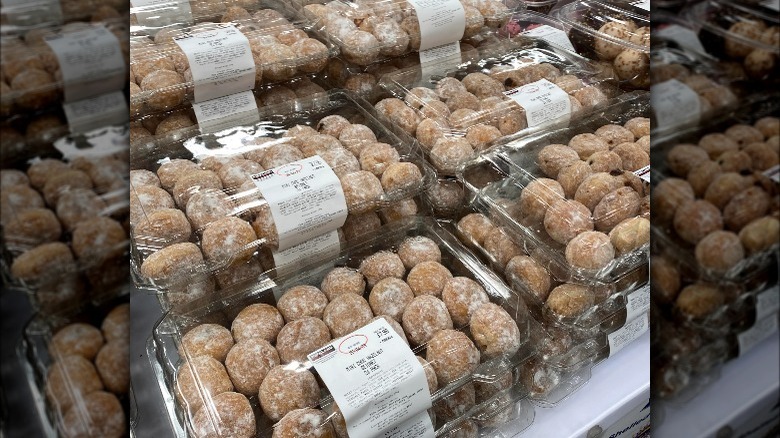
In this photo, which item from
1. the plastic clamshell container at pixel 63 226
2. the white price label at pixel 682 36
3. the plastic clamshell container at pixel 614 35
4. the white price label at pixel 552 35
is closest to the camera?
the plastic clamshell container at pixel 63 226

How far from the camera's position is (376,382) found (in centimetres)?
105

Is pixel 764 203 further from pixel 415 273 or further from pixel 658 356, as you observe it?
pixel 415 273

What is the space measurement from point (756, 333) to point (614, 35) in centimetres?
169

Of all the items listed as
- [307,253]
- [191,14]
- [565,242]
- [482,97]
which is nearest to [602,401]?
[565,242]

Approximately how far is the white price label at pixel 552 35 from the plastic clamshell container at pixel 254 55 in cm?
65

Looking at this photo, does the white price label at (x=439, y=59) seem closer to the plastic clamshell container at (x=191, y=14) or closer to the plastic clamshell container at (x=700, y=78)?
the plastic clamshell container at (x=191, y=14)

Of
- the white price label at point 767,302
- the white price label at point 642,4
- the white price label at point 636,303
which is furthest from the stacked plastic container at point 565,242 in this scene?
the white price label at point 767,302

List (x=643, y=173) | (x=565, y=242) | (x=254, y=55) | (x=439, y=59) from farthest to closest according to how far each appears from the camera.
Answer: (x=439, y=59), (x=254, y=55), (x=643, y=173), (x=565, y=242)

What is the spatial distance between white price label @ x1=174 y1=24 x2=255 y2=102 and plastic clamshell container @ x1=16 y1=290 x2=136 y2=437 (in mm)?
1178

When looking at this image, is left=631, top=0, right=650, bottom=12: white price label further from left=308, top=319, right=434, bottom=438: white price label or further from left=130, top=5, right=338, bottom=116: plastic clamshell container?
left=308, top=319, right=434, bottom=438: white price label

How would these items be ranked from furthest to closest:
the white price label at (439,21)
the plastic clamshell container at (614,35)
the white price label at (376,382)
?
1. the plastic clamshell container at (614,35)
2. the white price label at (439,21)
3. the white price label at (376,382)

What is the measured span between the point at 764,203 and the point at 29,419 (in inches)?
16.9

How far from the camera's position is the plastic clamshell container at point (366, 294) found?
1.14 m

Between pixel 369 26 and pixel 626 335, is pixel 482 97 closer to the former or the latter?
pixel 369 26
